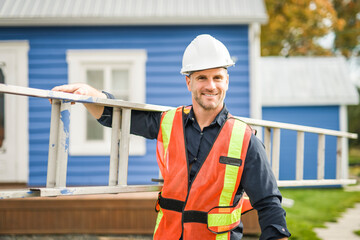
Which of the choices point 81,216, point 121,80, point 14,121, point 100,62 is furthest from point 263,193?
point 14,121

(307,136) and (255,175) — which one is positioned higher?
(307,136)

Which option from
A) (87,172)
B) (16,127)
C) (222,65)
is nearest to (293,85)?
(87,172)

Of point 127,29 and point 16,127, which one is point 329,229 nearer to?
point 127,29

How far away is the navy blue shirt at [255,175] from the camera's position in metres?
2.18

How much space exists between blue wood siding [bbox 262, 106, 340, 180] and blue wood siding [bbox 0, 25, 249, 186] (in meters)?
5.48

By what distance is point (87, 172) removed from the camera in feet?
20.5

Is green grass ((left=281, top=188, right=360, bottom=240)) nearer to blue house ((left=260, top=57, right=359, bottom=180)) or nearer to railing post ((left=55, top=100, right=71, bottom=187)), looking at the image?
blue house ((left=260, top=57, right=359, bottom=180))

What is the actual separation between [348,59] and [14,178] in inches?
932

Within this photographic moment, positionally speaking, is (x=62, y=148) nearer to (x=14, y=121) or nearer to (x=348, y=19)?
(x=14, y=121)

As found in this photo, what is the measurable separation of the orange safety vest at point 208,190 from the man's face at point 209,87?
0.17 m

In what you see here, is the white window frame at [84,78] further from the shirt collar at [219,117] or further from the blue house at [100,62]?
the shirt collar at [219,117]

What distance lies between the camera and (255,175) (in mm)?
2238

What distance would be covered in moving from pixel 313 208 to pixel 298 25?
13.7 metres

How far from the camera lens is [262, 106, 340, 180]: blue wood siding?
1117 cm
